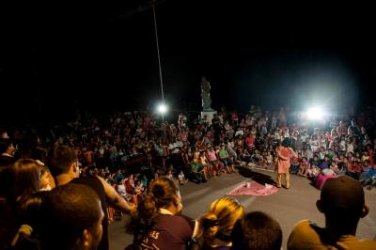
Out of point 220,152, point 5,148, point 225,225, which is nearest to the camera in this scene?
point 225,225

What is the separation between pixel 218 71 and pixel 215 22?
4.49m

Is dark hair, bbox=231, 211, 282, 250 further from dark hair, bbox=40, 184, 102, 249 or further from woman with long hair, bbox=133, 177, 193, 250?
dark hair, bbox=40, 184, 102, 249

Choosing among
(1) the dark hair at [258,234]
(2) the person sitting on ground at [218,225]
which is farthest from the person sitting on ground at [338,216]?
(2) the person sitting on ground at [218,225]

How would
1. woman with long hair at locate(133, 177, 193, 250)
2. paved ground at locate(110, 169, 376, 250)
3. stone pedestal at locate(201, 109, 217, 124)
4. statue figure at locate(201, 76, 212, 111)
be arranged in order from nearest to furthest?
woman with long hair at locate(133, 177, 193, 250)
paved ground at locate(110, 169, 376, 250)
statue figure at locate(201, 76, 212, 111)
stone pedestal at locate(201, 109, 217, 124)

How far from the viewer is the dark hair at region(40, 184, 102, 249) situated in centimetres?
147

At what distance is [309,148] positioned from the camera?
43.4 feet

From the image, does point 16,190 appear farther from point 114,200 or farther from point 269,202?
point 269,202

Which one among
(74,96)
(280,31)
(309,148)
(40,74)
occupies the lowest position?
(309,148)

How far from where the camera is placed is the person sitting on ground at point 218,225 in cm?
236

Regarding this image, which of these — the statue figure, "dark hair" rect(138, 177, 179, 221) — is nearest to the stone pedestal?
the statue figure

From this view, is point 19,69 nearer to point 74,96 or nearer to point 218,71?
point 74,96

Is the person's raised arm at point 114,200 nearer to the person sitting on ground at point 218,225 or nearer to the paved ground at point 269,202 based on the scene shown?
the person sitting on ground at point 218,225

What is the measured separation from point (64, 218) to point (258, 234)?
99cm

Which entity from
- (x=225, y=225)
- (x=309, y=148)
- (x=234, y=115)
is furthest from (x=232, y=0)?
(x=225, y=225)
